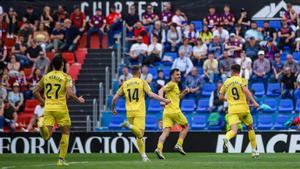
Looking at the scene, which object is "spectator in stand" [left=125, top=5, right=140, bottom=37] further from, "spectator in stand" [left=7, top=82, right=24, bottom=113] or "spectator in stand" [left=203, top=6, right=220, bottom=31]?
"spectator in stand" [left=7, top=82, right=24, bottom=113]

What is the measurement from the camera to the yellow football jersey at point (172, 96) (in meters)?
25.6

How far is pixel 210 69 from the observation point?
34781 mm

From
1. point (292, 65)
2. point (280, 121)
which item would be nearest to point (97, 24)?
point (292, 65)

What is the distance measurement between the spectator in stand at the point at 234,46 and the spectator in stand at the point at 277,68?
140cm

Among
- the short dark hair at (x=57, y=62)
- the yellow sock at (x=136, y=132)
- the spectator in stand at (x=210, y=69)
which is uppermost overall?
the short dark hair at (x=57, y=62)

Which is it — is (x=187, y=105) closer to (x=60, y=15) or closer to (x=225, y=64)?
(x=225, y=64)

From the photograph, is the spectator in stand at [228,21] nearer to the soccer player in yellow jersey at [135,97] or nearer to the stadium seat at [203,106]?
the stadium seat at [203,106]

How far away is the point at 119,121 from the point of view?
34.0 m

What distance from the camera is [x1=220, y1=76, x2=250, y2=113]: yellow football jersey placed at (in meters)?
24.0

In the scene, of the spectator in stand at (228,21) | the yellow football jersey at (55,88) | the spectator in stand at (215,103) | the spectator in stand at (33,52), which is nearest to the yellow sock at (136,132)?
the yellow football jersey at (55,88)

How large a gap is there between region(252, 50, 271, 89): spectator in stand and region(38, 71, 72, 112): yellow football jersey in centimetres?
1380

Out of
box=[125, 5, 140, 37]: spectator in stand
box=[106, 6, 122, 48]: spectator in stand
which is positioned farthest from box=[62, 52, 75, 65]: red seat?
box=[125, 5, 140, 37]: spectator in stand

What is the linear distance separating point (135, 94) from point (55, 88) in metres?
2.70

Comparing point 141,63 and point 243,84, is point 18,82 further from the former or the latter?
point 243,84
